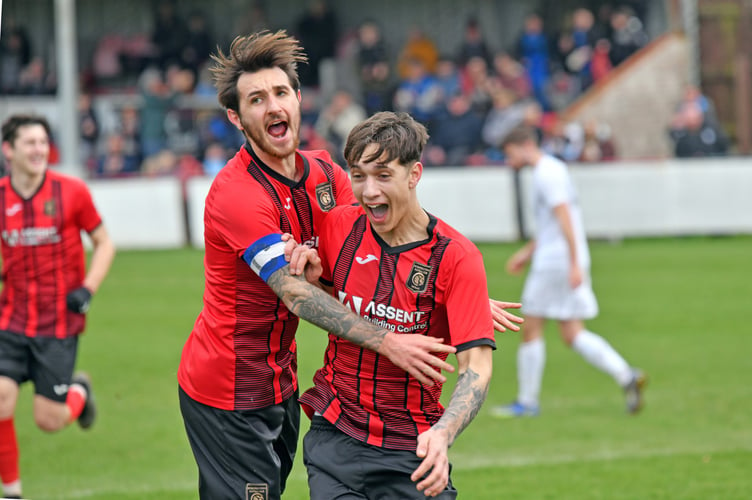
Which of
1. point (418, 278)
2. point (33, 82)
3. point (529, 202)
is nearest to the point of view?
point (418, 278)

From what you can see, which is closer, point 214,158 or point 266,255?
point 266,255

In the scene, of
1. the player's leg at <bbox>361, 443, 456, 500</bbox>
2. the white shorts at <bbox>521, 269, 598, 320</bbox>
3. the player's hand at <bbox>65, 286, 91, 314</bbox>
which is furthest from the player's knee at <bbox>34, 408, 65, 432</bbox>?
the player's leg at <bbox>361, 443, 456, 500</bbox>

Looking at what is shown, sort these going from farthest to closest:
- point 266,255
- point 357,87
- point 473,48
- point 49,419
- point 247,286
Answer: point 473,48
point 357,87
point 49,419
point 247,286
point 266,255

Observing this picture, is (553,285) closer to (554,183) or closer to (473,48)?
(554,183)

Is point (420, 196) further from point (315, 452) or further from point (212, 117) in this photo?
point (315, 452)

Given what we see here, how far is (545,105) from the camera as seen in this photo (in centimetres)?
2356

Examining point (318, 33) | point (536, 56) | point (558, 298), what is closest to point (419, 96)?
point (536, 56)

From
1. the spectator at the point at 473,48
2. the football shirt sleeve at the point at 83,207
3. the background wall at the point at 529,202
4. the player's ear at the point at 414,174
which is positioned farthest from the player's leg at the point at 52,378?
the spectator at the point at 473,48

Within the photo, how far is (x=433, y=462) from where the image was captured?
3.93m

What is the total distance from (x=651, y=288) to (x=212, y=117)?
1152 centimetres

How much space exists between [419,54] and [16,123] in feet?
62.4

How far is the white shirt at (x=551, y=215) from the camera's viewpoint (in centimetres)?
959

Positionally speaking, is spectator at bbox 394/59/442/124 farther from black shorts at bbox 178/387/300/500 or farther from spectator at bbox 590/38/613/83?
black shorts at bbox 178/387/300/500

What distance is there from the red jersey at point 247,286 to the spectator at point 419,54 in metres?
21.0
